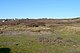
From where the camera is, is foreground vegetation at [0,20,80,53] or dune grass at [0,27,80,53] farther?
foreground vegetation at [0,20,80,53]

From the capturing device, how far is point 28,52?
2153 cm

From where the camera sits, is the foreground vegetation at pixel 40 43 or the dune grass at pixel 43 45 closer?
the dune grass at pixel 43 45

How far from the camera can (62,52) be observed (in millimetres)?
21219

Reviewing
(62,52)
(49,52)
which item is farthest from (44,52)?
(62,52)

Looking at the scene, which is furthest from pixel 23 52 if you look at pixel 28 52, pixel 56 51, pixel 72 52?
pixel 72 52

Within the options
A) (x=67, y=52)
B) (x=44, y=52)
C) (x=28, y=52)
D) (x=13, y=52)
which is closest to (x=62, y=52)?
(x=67, y=52)

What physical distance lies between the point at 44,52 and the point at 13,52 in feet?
10.8

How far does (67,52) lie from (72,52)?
543 millimetres

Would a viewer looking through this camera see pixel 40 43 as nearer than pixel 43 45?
No

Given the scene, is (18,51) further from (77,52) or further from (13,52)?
(77,52)

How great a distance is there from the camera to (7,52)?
69.9 ft

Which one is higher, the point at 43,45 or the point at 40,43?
the point at 43,45

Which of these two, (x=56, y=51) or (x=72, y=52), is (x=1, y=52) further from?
(x=72, y=52)

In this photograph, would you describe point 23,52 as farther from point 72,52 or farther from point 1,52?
point 72,52
